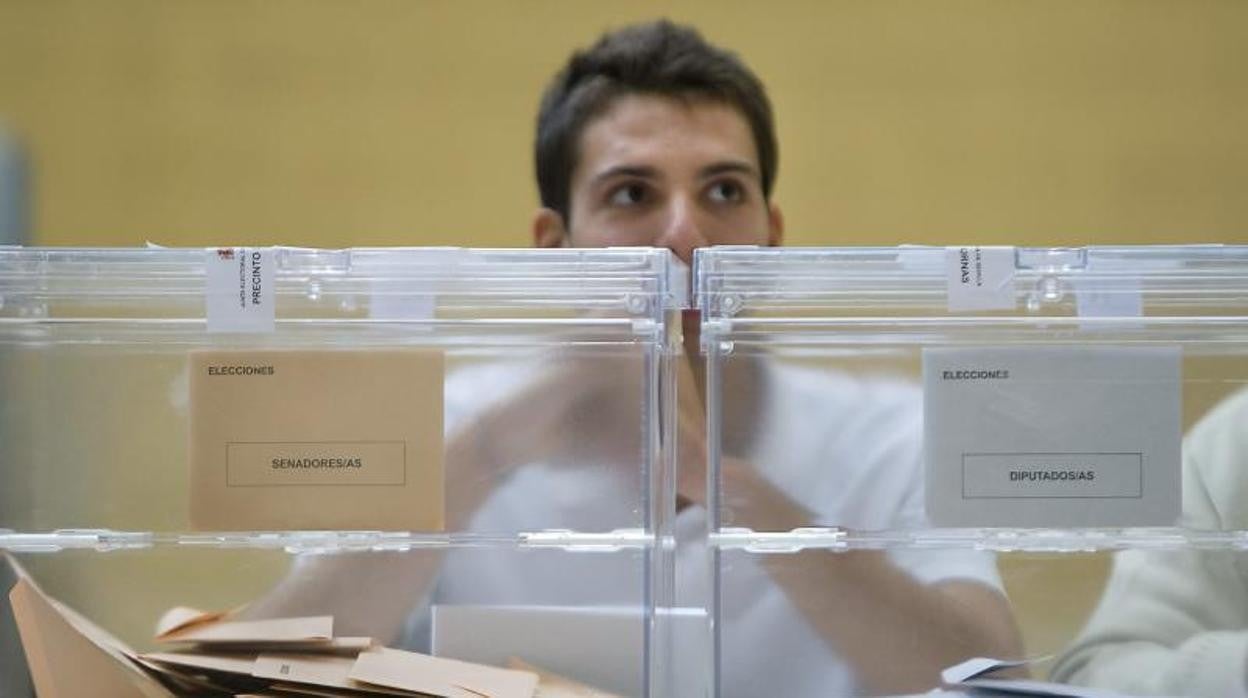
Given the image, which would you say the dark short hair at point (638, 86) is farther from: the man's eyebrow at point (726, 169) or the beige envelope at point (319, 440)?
the beige envelope at point (319, 440)

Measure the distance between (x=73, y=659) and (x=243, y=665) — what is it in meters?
0.10

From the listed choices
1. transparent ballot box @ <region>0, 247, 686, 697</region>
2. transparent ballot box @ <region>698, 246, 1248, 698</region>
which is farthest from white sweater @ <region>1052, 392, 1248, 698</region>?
transparent ballot box @ <region>0, 247, 686, 697</region>

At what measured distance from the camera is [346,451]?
2.61 ft

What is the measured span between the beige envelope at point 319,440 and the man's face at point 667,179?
50 cm

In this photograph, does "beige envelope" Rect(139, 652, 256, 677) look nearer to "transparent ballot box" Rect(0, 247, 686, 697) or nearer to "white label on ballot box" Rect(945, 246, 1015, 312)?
"transparent ballot box" Rect(0, 247, 686, 697)

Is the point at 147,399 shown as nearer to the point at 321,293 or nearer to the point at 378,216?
the point at 321,293

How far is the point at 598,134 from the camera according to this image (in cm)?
139

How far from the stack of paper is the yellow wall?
6.20 ft

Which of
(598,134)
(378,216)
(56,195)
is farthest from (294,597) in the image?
(56,195)

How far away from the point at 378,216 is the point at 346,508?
1.92 m

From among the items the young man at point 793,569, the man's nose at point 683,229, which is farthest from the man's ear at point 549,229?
Result: the young man at point 793,569

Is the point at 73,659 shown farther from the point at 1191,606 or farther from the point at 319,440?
the point at 1191,606

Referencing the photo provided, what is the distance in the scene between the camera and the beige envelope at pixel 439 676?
0.74m

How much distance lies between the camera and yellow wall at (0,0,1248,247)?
2615 millimetres
